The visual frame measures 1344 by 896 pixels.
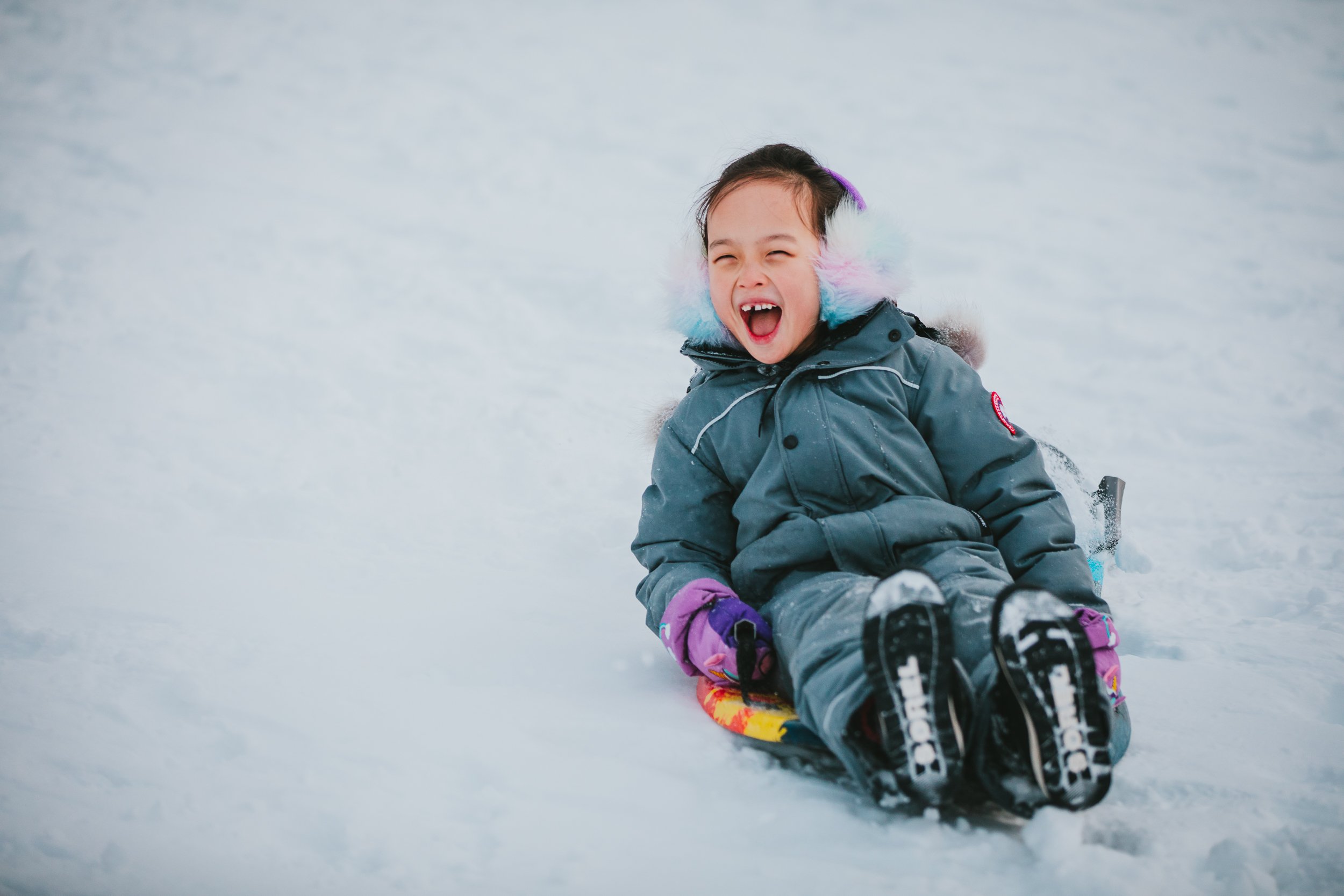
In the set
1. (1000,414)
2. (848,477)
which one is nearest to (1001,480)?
(1000,414)

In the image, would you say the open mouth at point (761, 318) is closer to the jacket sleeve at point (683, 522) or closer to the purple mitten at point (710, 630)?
the jacket sleeve at point (683, 522)

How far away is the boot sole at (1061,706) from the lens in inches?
47.4

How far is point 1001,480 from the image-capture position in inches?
71.9

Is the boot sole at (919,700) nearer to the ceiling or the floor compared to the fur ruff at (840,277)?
nearer to the floor

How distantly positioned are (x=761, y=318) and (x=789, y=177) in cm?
33

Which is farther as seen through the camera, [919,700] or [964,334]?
[964,334]

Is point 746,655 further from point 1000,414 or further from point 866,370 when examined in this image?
point 1000,414

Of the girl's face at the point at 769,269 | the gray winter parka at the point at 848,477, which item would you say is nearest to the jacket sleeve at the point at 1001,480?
the gray winter parka at the point at 848,477

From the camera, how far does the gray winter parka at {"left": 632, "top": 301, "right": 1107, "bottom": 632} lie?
1758mm

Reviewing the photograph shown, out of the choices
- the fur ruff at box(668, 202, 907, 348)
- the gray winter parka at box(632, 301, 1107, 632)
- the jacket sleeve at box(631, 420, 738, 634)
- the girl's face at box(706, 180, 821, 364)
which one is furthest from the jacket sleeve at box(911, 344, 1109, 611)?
the jacket sleeve at box(631, 420, 738, 634)

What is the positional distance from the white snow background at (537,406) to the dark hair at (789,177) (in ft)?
2.36

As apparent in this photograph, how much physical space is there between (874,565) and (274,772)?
1133 mm

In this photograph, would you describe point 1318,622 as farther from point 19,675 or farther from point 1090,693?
point 19,675

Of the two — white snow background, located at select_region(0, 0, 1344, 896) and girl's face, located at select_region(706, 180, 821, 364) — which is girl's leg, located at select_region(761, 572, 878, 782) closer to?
white snow background, located at select_region(0, 0, 1344, 896)
